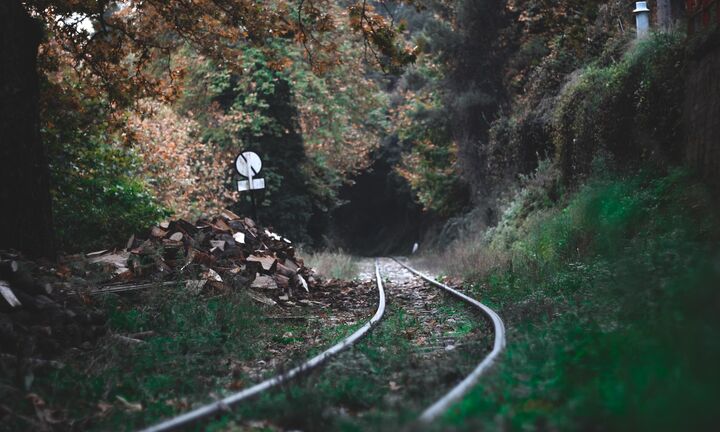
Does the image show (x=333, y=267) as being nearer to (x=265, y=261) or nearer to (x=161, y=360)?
(x=265, y=261)

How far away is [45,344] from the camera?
6172 mm

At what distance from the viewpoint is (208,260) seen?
34.6ft

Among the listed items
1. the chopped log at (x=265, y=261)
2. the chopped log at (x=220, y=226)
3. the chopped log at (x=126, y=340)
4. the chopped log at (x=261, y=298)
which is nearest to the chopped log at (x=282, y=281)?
the chopped log at (x=265, y=261)

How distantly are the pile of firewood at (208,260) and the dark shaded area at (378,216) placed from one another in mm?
34327

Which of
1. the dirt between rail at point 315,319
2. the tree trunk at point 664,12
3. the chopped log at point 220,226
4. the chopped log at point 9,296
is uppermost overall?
the tree trunk at point 664,12

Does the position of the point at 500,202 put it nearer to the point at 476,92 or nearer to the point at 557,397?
the point at 476,92

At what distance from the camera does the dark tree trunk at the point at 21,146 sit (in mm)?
8047

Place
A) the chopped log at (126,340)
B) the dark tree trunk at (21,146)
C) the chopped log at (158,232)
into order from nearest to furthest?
the chopped log at (126,340) → the dark tree trunk at (21,146) → the chopped log at (158,232)

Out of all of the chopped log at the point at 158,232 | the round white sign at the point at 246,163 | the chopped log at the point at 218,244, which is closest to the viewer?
the chopped log at the point at 158,232

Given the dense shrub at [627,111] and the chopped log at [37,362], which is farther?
the dense shrub at [627,111]

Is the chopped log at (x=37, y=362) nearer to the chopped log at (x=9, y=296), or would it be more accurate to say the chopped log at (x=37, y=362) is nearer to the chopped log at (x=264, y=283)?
the chopped log at (x=9, y=296)

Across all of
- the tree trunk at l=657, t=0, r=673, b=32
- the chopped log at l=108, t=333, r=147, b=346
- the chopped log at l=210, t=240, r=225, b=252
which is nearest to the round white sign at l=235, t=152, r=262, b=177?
the chopped log at l=210, t=240, r=225, b=252

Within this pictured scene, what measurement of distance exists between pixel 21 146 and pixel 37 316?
106 inches

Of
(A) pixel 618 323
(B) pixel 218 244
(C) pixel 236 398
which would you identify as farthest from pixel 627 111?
(C) pixel 236 398
